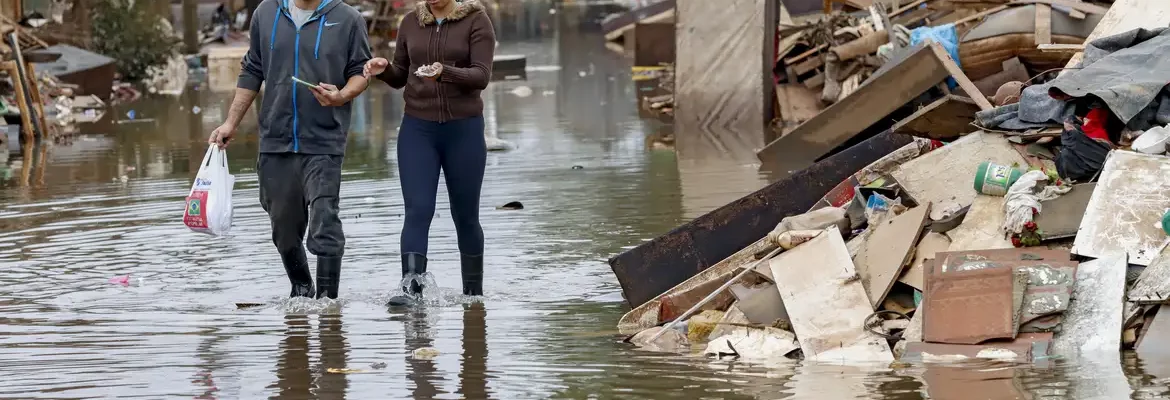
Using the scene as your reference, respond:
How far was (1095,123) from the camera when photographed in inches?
300

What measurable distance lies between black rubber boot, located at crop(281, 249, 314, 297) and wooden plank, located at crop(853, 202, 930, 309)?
8.39 feet

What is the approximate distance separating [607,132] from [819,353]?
1243 centimetres

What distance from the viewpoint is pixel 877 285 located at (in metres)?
7.00

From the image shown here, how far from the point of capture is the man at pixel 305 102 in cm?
764

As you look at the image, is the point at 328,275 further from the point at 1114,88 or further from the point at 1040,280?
the point at 1114,88

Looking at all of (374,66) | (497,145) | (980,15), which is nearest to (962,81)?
(374,66)

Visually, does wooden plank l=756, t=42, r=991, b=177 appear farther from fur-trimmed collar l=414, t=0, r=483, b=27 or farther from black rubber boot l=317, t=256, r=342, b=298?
black rubber boot l=317, t=256, r=342, b=298

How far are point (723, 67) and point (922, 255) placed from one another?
39.3ft

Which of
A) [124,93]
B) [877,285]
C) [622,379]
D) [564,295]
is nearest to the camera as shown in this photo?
[622,379]

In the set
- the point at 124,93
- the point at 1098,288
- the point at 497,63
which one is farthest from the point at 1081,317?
the point at 497,63

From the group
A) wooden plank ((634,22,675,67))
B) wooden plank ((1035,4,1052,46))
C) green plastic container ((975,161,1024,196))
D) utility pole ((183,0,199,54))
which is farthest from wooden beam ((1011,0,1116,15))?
utility pole ((183,0,199,54))

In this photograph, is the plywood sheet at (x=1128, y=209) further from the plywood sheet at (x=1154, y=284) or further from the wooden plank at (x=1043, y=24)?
the wooden plank at (x=1043, y=24)

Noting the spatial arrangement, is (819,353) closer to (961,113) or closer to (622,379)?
(622,379)

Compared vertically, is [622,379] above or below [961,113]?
below
